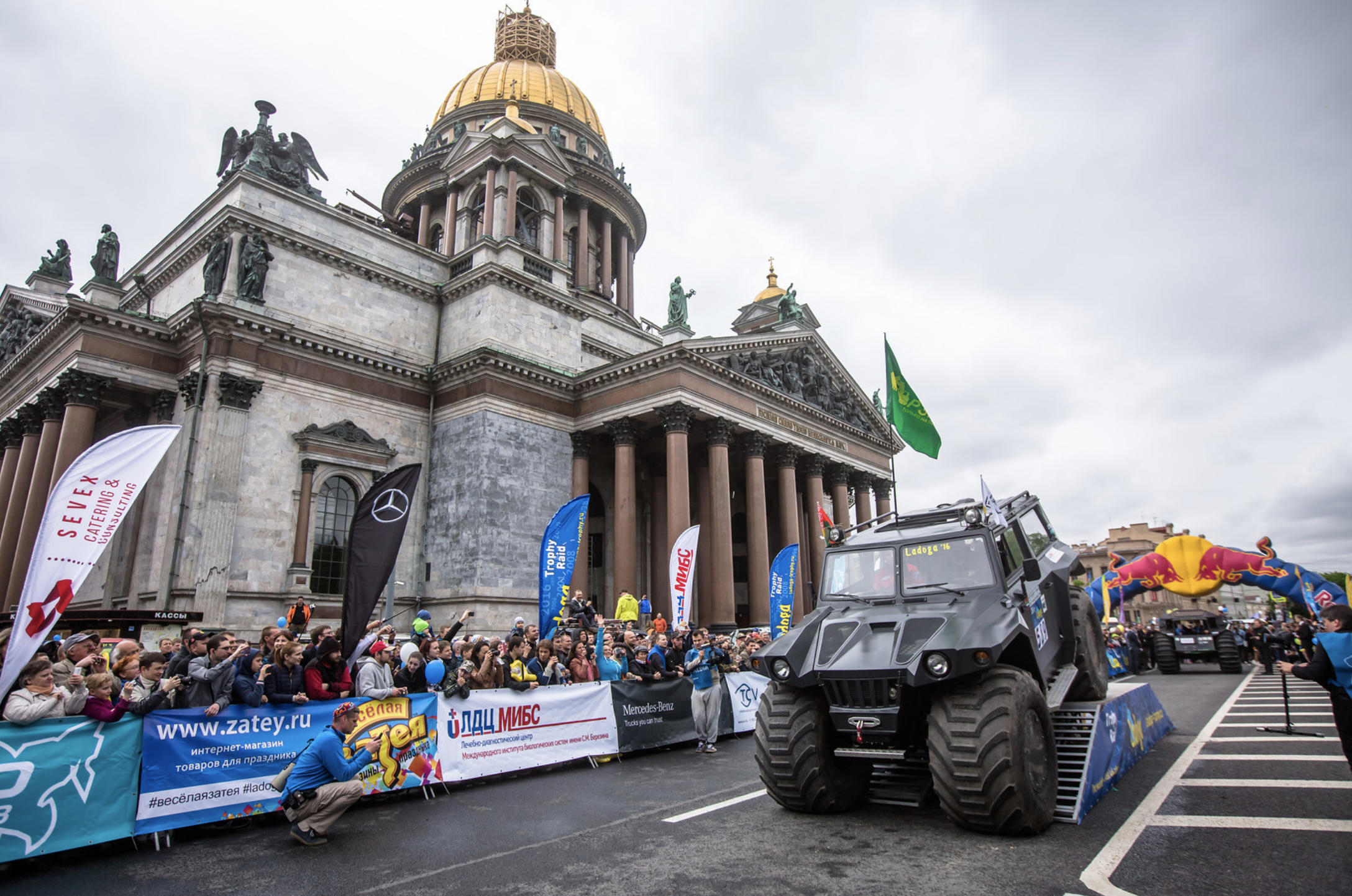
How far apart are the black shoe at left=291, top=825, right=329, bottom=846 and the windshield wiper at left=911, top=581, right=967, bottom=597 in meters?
6.21

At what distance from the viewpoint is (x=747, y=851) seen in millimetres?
6012

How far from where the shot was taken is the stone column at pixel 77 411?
67.7 ft

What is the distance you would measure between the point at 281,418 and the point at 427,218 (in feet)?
71.5

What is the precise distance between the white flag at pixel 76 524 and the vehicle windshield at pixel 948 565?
7953 mm

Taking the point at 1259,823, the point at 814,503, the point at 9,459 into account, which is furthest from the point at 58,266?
the point at 1259,823

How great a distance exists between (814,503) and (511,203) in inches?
742

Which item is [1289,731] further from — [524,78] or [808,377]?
[524,78]

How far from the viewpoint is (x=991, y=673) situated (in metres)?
6.21

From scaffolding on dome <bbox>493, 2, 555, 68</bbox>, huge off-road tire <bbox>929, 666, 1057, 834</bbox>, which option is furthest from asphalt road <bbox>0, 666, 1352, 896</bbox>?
scaffolding on dome <bbox>493, 2, 555, 68</bbox>

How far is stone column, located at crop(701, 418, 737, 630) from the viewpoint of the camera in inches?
976

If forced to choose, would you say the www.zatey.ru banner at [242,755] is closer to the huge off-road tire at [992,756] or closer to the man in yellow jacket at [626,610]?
the huge off-road tire at [992,756]

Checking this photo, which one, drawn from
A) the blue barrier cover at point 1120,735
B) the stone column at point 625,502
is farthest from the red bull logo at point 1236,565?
the stone column at point 625,502

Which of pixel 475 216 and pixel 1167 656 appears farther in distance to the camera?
pixel 475 216

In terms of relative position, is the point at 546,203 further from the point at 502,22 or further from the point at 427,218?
the point at 502,22
